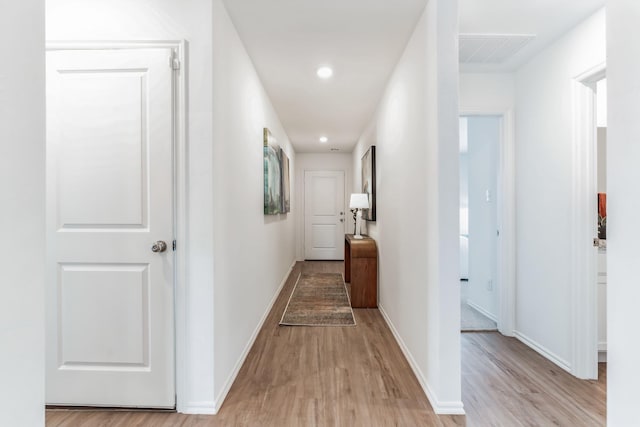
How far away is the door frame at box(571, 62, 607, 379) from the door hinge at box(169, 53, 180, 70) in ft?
8.58

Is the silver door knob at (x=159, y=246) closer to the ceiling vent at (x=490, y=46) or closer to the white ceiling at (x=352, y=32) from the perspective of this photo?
the white ceiling at (x=352, y=32)

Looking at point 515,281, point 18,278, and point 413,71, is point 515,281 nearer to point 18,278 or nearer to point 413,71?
point 413,71

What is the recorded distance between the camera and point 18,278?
0.73m

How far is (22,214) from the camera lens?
747mm

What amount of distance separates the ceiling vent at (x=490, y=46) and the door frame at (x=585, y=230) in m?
0.49

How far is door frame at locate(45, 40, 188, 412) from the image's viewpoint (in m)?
1.73

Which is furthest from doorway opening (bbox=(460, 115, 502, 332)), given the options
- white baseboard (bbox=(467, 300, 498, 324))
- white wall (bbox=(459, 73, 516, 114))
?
white wall (bbox=(459, 73, 516, 114))

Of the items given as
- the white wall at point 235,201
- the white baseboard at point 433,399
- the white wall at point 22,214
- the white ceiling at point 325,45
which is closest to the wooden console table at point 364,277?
the white wall at point 235,201

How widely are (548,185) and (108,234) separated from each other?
9.97 ft

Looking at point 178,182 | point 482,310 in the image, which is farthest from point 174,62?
point 482,310

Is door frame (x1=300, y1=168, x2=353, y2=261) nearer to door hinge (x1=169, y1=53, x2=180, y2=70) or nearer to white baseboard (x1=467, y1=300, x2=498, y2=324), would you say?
white baseboard (x1=467, y1=300, x2=498, y2=324)

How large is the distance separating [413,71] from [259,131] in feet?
4.88

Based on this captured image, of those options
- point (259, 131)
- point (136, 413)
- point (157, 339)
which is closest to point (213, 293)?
point (157, 339)
